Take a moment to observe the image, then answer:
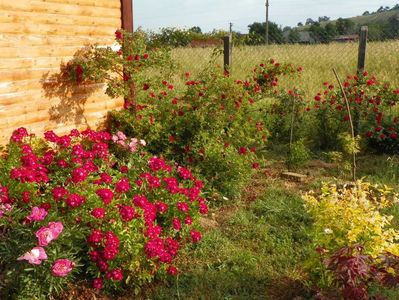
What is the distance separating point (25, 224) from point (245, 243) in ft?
6.28

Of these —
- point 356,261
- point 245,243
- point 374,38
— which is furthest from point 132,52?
point 374,38

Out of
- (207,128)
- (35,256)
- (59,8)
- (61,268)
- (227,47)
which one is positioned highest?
(59,8)

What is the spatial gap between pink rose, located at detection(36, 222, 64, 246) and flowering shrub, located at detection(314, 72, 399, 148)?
4893 mm

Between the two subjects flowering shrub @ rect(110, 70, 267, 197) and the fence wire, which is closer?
flowering shrub @ rect(110, 70, 267, 197)

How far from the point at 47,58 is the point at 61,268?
288 centimetres

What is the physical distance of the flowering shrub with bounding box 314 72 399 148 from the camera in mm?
6824

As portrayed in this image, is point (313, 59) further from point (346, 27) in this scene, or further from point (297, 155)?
point (346, 27)

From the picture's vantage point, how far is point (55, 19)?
5000 mm

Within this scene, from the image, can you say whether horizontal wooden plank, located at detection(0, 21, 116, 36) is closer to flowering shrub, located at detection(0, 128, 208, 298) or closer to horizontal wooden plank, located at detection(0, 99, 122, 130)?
horizontal wooden plank, located at detection(0, 99, 122, 130)

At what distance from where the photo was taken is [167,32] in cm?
645

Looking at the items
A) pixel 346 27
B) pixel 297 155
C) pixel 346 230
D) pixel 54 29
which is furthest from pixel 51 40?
pixel 346 27

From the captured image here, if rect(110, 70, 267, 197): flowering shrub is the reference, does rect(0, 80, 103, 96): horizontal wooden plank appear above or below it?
above

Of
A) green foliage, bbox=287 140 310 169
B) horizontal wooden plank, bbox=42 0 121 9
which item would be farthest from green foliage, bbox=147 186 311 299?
horizontal wooden plank, bbox=42 0 121 9

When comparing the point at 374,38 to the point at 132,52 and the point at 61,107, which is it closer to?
the point at 132,52
